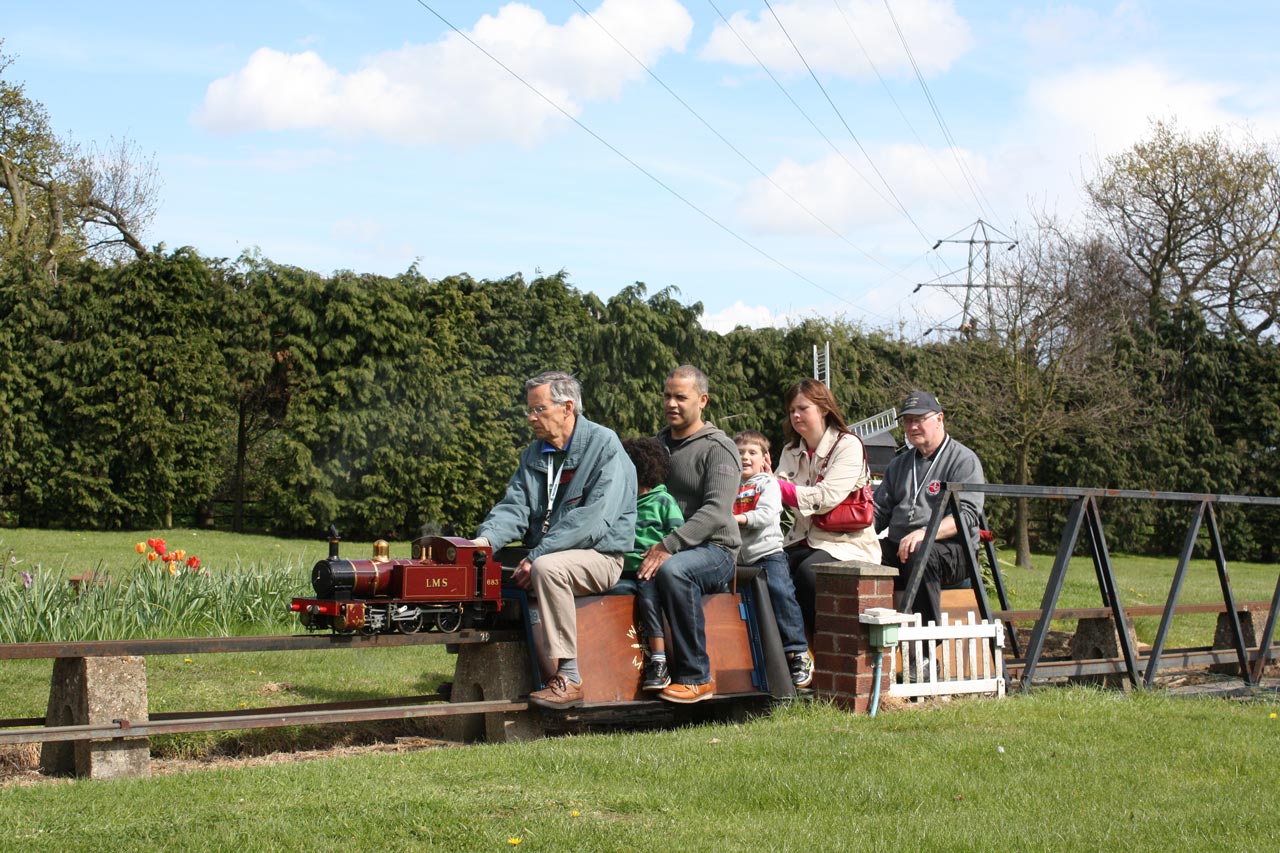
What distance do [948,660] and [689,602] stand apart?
5.20 ft

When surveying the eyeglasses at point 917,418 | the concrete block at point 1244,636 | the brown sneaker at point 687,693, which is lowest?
the concrete block at point 1244,636

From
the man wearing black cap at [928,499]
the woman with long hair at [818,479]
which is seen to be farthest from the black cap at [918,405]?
the woman with long hair at [818,479]

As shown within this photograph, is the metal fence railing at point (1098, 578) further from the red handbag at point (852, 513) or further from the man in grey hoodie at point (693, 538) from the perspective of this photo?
the man in grey hoodie at point (693, 538)

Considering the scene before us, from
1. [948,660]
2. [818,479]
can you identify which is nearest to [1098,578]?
[948,660]

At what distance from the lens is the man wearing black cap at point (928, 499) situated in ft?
22.9

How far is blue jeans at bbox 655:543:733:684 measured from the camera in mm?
5914

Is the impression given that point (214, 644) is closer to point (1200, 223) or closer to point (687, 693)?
point (687, 693)

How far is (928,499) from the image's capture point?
721 cm

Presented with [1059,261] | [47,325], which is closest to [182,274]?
[47,325]

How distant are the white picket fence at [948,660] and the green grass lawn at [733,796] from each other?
63 centimetres

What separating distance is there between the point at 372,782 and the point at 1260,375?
82.9 ft

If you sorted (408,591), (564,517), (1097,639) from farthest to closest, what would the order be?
1. (1097,639)
2. (564,517)
3. (408,591)

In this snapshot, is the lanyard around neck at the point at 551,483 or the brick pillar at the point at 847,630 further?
the brick pillar at the point at 847,630

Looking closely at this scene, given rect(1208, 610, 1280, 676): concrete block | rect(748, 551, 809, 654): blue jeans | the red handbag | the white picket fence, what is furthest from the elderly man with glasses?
rect(1208, 610, 1280, 676): concrete block
